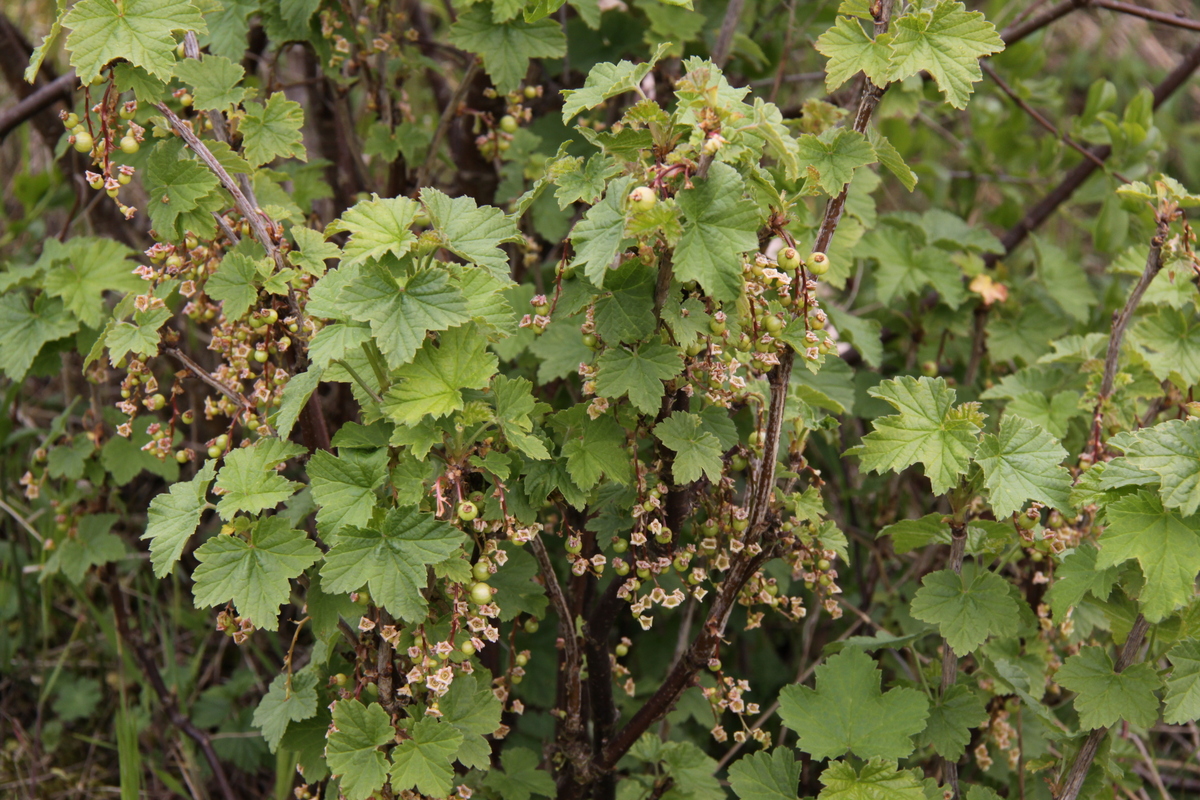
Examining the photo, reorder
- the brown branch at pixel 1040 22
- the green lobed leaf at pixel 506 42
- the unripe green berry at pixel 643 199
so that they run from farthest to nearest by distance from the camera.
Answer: the brown branch at pixel 1040 22 → the green lobed leaf at pixel 506 42 → the unripe green berry at pixel 643 199

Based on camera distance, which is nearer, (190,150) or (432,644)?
(432,644)

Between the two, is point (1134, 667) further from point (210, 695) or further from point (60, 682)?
point (60, 682)

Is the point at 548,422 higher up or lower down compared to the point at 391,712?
higher up

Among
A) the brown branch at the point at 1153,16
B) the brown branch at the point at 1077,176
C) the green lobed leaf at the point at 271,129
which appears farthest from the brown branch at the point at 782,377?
the brown branch at the point at 1077,176

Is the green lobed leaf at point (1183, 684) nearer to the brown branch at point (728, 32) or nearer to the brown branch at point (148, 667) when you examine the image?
the brown branch at point (728, 32)

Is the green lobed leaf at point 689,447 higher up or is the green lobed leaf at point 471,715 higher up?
the green lobed leaf at point 689,447

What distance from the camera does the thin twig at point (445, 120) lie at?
2.34 meters

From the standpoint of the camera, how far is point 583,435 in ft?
5.39

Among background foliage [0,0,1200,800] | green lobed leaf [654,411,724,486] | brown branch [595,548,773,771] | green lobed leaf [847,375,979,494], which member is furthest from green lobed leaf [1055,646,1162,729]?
green lobed leaf [654,411,724,486]

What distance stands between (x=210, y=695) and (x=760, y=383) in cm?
186

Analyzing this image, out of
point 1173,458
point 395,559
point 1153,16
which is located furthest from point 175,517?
point 1153,16

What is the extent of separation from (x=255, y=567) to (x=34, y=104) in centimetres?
183

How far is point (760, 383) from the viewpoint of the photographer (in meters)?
1.89

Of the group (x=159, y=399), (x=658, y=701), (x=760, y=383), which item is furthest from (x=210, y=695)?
(x=760, y=383)
